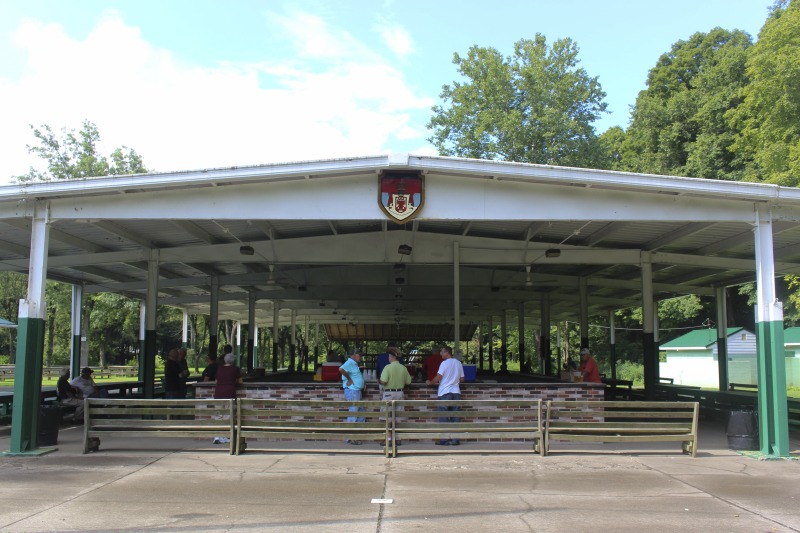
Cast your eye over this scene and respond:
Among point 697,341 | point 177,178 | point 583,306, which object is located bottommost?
point 697,341

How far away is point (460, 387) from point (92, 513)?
7386 mm

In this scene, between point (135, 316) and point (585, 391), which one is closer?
point (585, 391)

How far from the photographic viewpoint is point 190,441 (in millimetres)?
12273

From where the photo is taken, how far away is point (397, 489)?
321 inches

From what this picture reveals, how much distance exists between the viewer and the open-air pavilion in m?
10.9

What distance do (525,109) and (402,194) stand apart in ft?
103

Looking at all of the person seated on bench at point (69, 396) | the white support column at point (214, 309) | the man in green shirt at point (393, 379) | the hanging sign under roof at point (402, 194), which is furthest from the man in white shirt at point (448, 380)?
the white support column at point (214, 309)

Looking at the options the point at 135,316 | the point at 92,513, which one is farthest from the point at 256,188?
the point at 135,316

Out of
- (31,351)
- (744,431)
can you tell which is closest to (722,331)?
(744,431)

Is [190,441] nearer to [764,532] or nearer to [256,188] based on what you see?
[256,188]

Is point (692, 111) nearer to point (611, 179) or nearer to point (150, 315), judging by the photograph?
point (611, 179)

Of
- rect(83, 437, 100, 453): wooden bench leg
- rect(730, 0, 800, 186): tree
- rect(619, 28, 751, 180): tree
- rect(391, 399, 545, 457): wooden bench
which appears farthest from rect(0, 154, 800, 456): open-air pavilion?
rect(619, 28, 751, 180): tree

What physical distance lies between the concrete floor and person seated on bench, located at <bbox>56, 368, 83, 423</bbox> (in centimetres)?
425

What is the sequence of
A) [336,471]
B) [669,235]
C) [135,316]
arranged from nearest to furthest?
1. [336,471]
2. [669,235]
3. [135,316]
